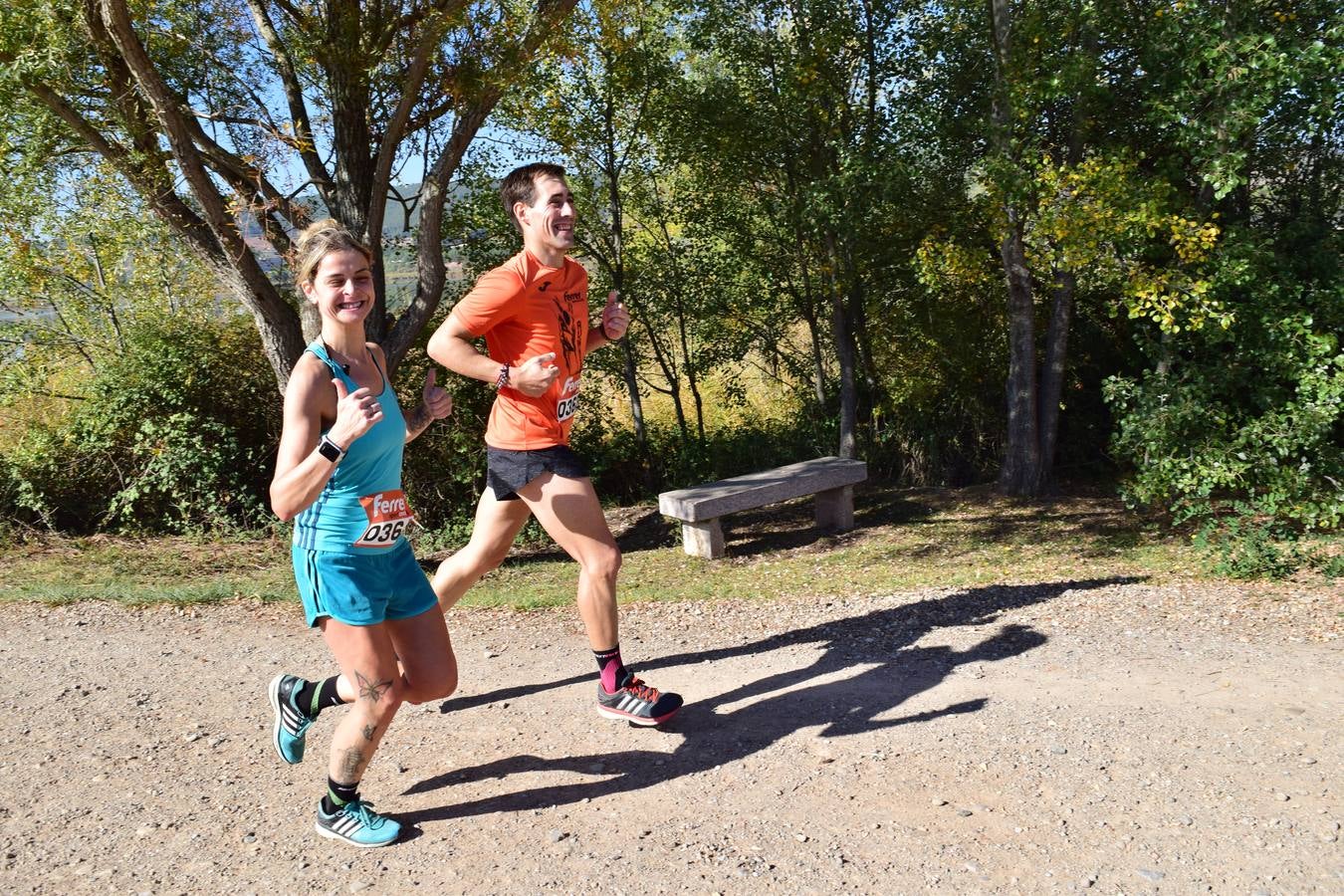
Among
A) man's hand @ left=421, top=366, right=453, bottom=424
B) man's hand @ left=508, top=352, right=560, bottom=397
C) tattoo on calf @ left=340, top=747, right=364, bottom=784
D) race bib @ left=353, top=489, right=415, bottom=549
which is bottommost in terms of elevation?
tattoo on calf @ left=340, top=747, right=364, bottom=784

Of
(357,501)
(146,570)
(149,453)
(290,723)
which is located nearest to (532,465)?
(357,501)

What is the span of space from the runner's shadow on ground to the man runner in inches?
12.1

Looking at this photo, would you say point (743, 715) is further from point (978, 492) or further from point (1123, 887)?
point (978, 492)

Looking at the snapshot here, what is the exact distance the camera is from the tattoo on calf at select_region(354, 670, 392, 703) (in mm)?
3582

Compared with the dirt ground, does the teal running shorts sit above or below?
above

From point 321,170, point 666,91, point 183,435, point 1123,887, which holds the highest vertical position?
point 666,91

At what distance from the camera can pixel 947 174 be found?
10.1m

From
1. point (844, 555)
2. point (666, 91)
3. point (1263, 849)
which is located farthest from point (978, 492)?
point (1263, 849)

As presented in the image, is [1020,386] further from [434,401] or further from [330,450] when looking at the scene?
[330,450]

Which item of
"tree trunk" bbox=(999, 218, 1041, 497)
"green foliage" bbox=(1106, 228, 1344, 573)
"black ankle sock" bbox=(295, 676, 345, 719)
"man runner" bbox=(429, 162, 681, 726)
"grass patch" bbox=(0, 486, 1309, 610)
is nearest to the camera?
"black ankle sock" bbox=(295, 676, 345, 719)

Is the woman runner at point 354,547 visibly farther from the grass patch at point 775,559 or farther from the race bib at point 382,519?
the grass patch at point 775,559

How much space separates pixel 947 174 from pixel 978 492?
118 inches

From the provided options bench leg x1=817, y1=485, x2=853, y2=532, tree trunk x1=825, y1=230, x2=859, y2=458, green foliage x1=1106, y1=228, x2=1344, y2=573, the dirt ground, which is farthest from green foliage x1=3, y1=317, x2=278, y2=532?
green foliage x1=1106, y1=228, x2=1344, y2=573

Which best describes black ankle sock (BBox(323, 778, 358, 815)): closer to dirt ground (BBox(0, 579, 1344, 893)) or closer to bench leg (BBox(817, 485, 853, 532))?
dirt ground (BBox(0, 579, 1344, 893))
